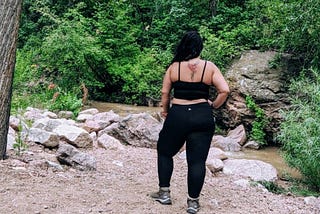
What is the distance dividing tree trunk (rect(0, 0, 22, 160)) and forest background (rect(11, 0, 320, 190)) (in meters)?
4.36

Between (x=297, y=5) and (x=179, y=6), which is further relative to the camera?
(x=179, y=6)

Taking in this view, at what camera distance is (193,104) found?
3.26 meters

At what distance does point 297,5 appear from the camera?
27.9 feet

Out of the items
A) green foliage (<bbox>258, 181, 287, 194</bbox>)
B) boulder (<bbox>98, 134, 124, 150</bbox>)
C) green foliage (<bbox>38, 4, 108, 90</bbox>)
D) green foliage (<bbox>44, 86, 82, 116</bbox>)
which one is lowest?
green foliage (<bbox>258, 181, 287, 194</bbox>)

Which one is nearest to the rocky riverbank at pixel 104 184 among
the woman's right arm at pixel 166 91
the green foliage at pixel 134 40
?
the woman's right arm at pixel 166 91

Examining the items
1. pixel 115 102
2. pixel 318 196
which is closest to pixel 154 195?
pixel 318 196

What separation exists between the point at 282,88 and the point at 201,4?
5982mm

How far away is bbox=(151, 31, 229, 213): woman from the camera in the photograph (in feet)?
10.6

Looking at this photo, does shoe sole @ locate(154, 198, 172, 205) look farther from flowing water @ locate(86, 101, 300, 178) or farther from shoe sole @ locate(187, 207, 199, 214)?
flowing water @ locate(86, 101, 300, 178)

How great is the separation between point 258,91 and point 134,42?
19.1ft

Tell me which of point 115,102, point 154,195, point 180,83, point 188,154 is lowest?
point 115,102

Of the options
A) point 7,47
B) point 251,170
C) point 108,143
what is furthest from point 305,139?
point 7,47

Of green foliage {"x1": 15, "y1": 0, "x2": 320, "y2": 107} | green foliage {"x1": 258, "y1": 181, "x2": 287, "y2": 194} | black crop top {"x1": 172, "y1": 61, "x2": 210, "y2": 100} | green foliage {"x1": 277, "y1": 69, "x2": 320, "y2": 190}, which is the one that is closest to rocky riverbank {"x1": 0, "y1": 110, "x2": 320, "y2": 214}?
green foliage {"x1": 258, "y1": 181, "x2": 287, "y2": 194}

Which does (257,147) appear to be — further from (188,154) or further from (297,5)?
(188,154)
